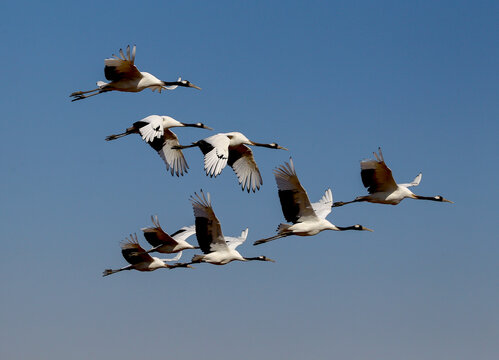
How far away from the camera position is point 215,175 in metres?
31.9

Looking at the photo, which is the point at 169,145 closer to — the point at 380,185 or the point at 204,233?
the point at 204,233

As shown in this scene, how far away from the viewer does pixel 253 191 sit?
35094 millimetres

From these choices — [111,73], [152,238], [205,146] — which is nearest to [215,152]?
[205,146]

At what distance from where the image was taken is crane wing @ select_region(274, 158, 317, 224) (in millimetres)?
32156

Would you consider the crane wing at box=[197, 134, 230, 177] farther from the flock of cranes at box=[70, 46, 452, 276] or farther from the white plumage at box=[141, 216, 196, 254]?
the white plumage at box=[141, 216, 196, 254]

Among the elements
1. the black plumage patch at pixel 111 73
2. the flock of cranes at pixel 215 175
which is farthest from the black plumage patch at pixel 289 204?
the black plumage patch at pixel 111 73

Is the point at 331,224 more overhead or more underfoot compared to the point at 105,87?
more underfoot

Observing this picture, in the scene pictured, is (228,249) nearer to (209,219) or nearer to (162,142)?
(209,219)

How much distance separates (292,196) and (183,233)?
6.57m

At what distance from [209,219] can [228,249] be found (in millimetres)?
1433

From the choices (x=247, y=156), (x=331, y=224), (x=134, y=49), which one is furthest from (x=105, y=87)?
(x=331, y=224)

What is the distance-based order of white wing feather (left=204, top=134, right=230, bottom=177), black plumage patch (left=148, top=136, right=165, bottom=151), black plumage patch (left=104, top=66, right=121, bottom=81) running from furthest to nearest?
black plumage patch (left=148, top=136, right=165, bottom=151)
black plumage patch (left=104, top=66, right=121, bottom=81)
white wing feather (left=204, top=134, right=230, bottom=177)

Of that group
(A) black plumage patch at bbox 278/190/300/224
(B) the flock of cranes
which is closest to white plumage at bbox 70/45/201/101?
(B) the flock of cranes

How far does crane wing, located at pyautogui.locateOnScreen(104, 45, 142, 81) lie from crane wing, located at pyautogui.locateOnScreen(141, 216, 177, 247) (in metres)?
4.91
